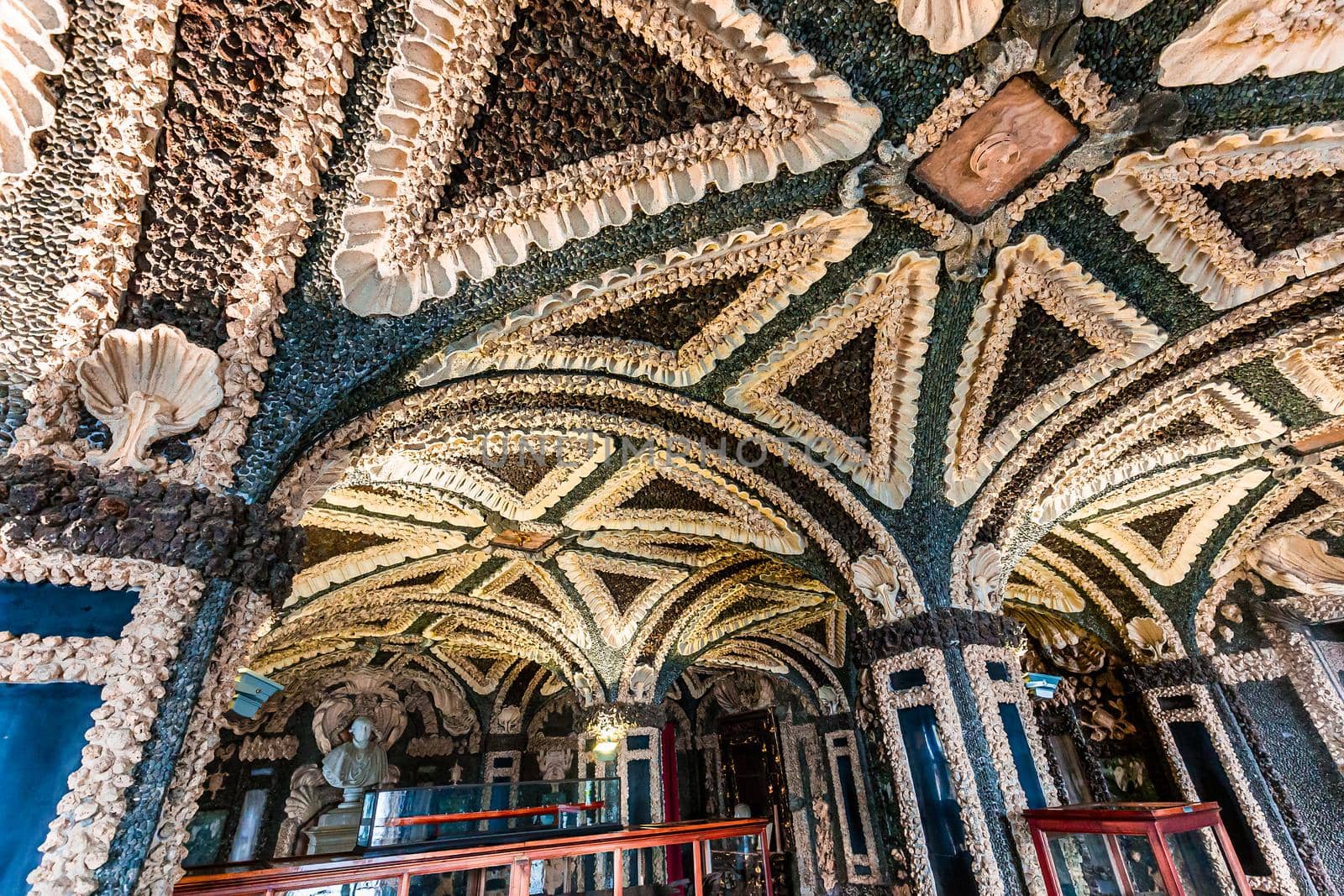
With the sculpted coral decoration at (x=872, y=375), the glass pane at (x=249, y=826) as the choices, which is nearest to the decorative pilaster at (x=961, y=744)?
the sculpted coral decoration at (x=872, y=375)

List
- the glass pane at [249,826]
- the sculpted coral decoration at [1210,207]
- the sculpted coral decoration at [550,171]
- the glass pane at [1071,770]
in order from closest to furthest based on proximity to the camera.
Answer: the sculpted coral decoration at [550,171] < the sculpted coral decoration at [1210,207] < the glass pane at [1071,770] < the glass pane at [249,826]

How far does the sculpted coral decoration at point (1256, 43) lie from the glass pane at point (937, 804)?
3340 millimetres

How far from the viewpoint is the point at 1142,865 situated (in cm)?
289

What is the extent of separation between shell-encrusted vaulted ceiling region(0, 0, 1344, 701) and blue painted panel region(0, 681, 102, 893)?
638 millimetres

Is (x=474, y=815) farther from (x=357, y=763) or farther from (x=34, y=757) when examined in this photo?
(x=357, y=763)

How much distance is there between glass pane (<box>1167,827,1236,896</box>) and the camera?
9.55 ft

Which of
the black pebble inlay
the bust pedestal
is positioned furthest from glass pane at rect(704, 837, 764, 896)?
the black pebble inlay

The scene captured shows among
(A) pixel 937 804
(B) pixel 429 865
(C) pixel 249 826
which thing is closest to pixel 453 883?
(C) pixel 249 826

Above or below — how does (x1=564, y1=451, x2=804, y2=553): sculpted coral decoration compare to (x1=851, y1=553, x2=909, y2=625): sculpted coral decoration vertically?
above

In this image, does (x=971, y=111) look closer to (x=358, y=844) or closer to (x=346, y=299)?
(x=346, y=299)

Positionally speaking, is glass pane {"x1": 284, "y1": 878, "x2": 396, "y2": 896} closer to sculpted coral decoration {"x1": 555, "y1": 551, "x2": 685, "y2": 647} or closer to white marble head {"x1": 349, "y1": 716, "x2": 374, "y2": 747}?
sculpted coral decoration {"x1": 555, "y1": 551, "x2": 685, "y2": 647}

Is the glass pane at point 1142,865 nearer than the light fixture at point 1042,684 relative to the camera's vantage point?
Yes

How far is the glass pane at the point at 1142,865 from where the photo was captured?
2877 millimetres

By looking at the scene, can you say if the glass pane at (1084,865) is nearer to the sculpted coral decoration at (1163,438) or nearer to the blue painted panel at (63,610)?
the sculpted coral decoration at (1163,438)
